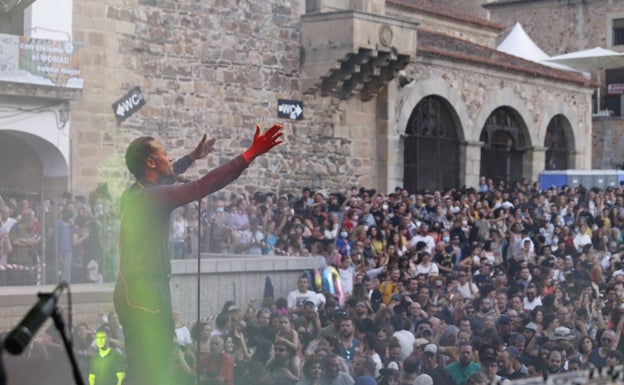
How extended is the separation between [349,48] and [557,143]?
382 inches

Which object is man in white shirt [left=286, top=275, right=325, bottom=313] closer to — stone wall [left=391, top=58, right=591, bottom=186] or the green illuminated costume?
the green illuminated costume

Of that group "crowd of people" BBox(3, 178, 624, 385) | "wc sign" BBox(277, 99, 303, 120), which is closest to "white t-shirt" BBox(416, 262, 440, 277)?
"crowd of people" BBox(3, 178, 624, 385)

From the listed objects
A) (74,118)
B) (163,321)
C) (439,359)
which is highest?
(74,118)

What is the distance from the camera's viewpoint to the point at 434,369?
11680 millimetres

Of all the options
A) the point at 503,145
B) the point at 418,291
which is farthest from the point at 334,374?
the point at 503,145

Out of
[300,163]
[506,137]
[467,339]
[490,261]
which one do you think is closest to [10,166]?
[300,163]

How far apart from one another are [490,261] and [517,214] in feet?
12.5

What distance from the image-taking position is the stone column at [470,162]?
26.8 metres

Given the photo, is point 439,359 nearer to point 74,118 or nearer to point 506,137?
Answer: point 74,118

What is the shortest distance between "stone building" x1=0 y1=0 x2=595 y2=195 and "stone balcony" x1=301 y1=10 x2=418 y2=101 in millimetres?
25

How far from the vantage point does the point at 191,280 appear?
1319cm

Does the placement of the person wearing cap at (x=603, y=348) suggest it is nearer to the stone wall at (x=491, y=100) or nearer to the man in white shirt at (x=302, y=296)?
the man in white shirt at (x=302, y=296)

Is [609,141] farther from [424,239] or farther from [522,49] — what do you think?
[424,239]

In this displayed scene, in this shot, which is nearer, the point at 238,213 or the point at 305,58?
the point at 238,213
